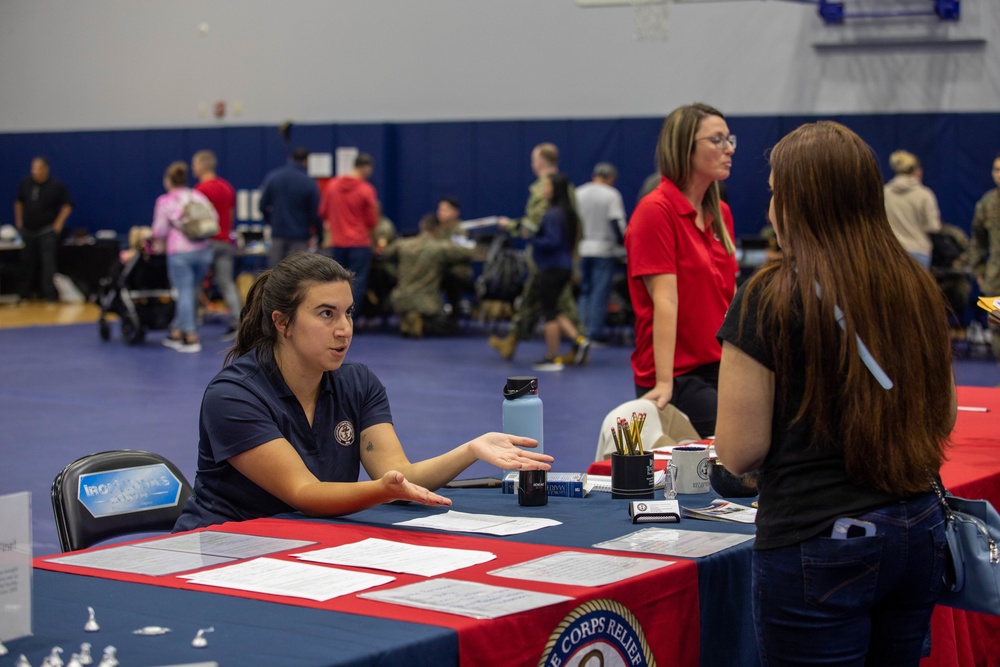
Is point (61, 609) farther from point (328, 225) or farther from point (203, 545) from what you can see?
point (328, 225)

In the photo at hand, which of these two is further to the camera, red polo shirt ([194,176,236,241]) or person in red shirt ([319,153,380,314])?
person in red shirt ([319,153,380,314])

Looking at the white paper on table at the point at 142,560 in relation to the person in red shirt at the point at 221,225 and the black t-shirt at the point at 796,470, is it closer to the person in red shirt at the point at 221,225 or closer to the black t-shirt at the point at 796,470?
the black t-shirt at the point at 796,470

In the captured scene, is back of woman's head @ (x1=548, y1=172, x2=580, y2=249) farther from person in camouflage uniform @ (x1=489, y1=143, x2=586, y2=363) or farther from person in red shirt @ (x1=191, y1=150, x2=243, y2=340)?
person in red shirt @ (x1=191, y1=150, x2=243, y2=340)

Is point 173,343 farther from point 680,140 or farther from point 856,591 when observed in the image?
point 856,591

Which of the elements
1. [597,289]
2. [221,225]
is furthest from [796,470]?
[221,225]

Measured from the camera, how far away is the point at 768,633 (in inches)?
74.9

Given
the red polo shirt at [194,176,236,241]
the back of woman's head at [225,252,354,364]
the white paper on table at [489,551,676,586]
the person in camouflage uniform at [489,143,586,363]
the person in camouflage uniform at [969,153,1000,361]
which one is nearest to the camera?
the white paper on table at [489,551,676,586]

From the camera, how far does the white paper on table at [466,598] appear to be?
1.87 metres

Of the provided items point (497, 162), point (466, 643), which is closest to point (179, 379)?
point (497, 162)

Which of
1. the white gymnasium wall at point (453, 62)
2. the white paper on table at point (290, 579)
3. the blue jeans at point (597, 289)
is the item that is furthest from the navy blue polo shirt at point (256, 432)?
the white gymnasium wall at point (453, 62)

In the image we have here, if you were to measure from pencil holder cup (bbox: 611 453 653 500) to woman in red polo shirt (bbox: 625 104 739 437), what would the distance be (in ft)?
2.87

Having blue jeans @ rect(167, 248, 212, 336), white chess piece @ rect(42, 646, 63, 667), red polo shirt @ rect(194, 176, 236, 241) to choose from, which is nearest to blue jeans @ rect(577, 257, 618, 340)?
blue jeans @ rect(167, 248, 212, 336)

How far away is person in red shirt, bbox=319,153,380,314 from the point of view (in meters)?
12.4

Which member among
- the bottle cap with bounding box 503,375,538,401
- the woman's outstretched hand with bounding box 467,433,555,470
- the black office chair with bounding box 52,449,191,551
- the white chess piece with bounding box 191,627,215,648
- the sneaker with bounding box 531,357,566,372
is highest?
the bottle cap with bounding box 503,375,538,401
